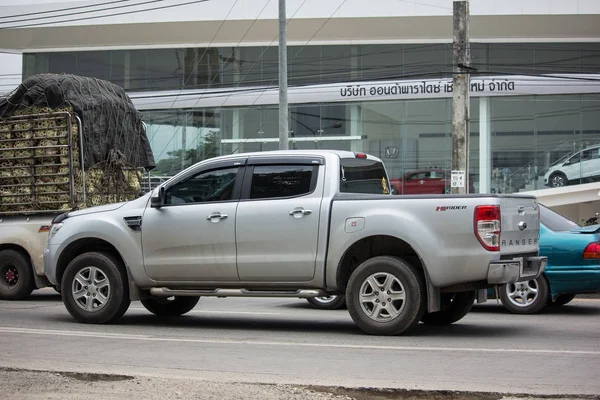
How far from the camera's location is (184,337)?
9.04m

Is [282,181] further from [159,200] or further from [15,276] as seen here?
[15,276]

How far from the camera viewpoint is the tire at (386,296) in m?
8.62

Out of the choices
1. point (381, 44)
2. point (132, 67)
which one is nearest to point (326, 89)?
point (381, 44)

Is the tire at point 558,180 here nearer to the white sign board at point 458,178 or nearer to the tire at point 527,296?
the white sign board at point 458,178

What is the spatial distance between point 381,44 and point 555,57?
22.7ft

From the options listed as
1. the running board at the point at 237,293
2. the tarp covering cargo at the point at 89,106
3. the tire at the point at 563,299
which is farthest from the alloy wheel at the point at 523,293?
the tarp covering cargo at the point at 89,106

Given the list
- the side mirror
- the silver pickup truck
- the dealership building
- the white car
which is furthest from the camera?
the dealership building

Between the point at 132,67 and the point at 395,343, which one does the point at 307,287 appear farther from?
the point at 132,67

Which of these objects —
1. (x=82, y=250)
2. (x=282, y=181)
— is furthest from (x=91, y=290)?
(x=282, y=181)

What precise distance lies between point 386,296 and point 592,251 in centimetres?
402

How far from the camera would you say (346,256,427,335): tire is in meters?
8.62

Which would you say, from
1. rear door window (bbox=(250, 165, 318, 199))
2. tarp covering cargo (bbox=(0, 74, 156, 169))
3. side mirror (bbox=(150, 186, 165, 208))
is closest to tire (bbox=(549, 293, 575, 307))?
rear door window (bbox=(250, 165, 318, 199))

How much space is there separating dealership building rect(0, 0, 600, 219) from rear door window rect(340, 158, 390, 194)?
21.4 meters

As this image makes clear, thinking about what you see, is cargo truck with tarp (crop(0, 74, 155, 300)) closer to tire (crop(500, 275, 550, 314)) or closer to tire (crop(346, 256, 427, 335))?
tire (crop(346, 256, 427, 335))
